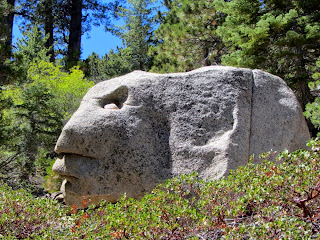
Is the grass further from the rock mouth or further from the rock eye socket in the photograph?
the rock eye socket

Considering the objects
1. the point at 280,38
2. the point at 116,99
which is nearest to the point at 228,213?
the point at 116,99

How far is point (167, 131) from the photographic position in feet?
19.3

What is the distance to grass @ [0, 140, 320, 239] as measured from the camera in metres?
3.23

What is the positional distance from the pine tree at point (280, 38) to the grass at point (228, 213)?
5.55 m

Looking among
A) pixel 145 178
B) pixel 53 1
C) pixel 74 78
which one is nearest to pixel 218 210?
pixel 145 178

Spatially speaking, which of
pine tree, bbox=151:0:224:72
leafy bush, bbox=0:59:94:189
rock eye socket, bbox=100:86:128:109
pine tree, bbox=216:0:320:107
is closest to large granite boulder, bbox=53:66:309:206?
rock eye socket, bbox=100:86:128:109

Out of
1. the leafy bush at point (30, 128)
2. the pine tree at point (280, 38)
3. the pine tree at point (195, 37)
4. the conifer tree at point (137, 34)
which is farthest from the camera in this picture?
the conifer tree at point (137, 34)

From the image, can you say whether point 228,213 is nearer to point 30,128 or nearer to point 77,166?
point 77,166

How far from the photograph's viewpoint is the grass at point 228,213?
323 centimetres

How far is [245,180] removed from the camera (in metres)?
4.12

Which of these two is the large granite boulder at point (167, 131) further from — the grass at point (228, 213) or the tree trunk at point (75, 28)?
the tree trunk at point (75, 28)

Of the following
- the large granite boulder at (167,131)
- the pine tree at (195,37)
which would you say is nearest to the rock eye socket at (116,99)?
the large granite boulder at (167,131)

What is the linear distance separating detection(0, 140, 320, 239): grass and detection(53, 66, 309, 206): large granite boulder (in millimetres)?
1426

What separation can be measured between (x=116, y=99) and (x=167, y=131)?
3.11 ft
